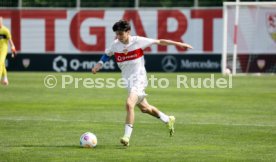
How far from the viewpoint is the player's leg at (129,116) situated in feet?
→ 42.8

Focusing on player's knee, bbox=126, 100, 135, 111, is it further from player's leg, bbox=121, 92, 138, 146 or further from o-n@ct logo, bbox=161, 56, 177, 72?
o-n@ct logo, bbox=161, 56, 177, 72

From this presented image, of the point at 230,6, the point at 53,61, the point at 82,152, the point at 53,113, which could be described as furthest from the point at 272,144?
the point at 53,61

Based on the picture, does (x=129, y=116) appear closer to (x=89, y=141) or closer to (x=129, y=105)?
(x=129, y=105)

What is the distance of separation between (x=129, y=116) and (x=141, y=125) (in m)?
3.28

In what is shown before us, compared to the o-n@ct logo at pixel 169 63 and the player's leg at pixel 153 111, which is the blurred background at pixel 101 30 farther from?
the player's leg at pixel 153 111

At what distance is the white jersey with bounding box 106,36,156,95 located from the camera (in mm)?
14023

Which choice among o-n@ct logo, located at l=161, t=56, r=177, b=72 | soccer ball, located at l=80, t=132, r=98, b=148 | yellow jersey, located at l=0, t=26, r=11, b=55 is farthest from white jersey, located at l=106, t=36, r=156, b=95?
o-n@ct logo, located at l=161, t=56, r=177, b=72

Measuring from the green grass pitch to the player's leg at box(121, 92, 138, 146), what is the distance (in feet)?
0.57

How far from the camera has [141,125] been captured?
16.7 m

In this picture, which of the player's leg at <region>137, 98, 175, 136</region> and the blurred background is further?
the blurred background

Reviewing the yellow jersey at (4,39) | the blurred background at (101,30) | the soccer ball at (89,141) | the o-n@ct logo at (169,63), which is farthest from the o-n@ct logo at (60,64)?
the soccer ball at (89,141)

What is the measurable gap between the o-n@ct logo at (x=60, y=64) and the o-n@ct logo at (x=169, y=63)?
5.44 metres

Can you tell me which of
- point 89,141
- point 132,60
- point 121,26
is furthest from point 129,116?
point 121,26

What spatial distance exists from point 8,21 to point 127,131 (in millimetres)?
30609
